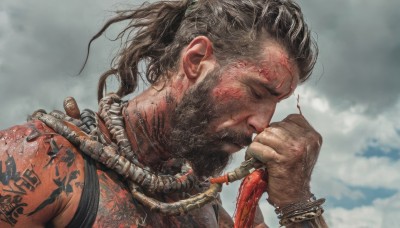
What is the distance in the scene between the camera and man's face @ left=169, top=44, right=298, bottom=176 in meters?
5.24

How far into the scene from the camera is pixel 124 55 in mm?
6316

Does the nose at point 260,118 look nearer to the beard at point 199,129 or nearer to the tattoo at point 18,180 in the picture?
the beard at point 199,129

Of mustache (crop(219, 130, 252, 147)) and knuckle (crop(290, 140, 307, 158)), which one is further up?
mustache (crop(219, 130, 252, 147))

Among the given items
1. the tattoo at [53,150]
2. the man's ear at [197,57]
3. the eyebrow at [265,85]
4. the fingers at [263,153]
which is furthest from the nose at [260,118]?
the tattoo at [53,150]

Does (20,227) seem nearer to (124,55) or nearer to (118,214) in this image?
(118,214)

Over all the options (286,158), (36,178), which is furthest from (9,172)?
(286,158)

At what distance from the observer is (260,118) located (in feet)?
17.0

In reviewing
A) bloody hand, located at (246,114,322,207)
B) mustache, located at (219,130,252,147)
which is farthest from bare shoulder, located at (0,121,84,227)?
bloody hand, located at (246,114,322,207)

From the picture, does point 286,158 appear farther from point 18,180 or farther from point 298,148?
point 18,180

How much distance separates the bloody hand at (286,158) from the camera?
4.84 m

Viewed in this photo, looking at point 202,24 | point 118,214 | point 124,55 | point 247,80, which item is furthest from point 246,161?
point 124,55

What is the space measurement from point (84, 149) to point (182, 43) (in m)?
1.60

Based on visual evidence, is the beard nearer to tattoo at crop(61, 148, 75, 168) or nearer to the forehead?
the forehead

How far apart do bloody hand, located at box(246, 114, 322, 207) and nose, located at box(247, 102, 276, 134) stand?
17 centimetres
